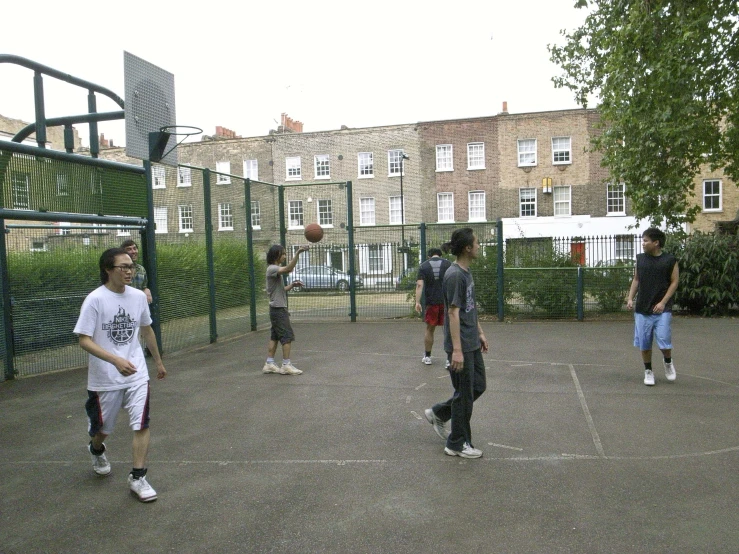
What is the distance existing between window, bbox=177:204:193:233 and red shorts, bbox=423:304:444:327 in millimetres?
4739

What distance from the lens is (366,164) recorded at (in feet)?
137

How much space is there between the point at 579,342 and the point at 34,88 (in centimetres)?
966

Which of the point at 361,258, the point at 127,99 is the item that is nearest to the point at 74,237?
the point at 127,99

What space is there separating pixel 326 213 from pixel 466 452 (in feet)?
40.8

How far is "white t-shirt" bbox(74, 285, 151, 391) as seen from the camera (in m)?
4.83

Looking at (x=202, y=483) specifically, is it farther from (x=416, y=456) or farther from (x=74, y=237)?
(x=74, y=237)

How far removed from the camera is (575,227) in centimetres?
3812

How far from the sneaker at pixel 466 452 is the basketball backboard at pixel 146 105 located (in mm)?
7508

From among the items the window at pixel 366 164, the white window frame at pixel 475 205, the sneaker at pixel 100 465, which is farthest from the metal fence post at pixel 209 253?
the window at pixel 366 164

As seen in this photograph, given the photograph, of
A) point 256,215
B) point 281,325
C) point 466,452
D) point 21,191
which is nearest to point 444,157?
point 256,215

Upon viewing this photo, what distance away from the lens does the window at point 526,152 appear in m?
38.6

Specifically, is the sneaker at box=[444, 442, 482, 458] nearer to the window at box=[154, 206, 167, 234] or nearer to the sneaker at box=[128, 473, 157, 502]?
the sneaker at box=[128, 473, 157, 502]

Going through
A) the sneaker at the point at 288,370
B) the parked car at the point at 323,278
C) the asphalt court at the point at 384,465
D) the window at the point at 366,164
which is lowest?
the asphalt court at the point at 384,465

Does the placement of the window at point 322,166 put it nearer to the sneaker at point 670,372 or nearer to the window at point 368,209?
the window at point 368,209
